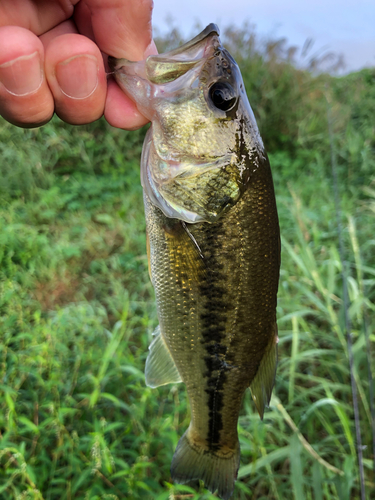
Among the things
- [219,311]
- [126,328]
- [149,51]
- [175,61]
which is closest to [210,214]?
[219,311]

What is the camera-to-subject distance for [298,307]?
2.59 m

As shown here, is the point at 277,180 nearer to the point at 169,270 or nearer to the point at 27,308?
the point at 27,308

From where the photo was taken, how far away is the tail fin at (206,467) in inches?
49.8

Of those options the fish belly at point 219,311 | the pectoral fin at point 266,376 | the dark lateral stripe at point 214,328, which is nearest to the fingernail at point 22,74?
the fish belly at point 219,311

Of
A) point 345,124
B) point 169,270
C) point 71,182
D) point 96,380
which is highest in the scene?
point 345,124

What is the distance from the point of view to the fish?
1.06 metres

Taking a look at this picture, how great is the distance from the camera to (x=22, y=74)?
97 cm

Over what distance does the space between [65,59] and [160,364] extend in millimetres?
1056

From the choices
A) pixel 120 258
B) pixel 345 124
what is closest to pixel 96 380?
pixel 120 258

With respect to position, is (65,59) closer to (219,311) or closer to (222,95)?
(222,95)

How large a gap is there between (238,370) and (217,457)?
1.22 ft

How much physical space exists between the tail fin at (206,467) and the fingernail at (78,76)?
1.26 meters

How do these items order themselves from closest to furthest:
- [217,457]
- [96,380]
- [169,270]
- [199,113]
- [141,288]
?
[199,113] → [169,270] → [217,457] → [96,380] → [141,288]

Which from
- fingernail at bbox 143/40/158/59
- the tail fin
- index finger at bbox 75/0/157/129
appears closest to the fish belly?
the tail fin
